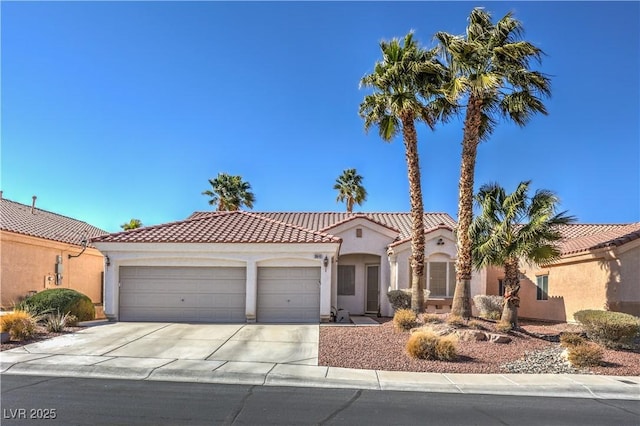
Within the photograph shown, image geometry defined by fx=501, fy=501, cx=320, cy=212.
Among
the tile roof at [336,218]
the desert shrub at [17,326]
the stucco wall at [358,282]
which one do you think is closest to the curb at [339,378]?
the desert shrub at [17,326]

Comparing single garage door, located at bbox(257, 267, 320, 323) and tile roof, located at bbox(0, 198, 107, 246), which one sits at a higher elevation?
tile roof, located at bbox(0, 198, 107, 246)

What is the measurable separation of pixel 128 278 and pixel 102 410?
11.9m

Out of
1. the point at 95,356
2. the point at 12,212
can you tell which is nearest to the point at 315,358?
the point at 95,356

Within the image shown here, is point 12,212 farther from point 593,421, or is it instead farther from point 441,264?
point 593,421

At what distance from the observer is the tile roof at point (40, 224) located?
2319 cm

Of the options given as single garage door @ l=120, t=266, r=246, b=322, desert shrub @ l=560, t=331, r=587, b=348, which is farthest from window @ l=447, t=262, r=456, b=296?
single garage door @ l=120, t=266, r=246, b=322

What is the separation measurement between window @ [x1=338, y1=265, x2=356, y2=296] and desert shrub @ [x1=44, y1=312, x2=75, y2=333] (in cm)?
1195

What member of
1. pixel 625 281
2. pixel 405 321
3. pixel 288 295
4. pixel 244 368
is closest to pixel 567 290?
pixel 625 281

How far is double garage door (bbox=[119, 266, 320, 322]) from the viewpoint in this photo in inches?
734

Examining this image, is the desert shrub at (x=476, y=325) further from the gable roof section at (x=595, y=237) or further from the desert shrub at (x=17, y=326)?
the desert shrub at (x=17, y=326)

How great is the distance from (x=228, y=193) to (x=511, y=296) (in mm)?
24926

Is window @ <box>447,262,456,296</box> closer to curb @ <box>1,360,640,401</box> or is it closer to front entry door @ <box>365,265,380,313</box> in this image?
front entry door @ <box>365,265,380,313</box>

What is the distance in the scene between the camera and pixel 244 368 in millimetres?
10961

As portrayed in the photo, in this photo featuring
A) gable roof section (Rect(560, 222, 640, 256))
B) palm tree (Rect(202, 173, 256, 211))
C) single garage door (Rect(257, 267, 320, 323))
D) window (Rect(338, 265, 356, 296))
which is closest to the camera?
gable roof section (Rect(560, 222, 640, 256))
